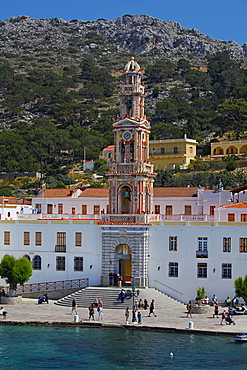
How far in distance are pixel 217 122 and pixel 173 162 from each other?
58.5ft

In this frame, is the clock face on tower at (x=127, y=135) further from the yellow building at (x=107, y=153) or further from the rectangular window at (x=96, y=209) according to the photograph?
the yellow building at (x=107, y=153)

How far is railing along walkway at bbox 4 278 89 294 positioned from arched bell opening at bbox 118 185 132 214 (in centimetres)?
664

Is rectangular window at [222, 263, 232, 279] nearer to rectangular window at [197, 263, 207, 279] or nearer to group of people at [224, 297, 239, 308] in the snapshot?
rectangular window at [197, 263, 207, 279]

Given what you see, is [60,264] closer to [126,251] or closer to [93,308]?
[126,251]

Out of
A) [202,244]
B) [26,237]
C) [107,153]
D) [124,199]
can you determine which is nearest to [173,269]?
[202,244]

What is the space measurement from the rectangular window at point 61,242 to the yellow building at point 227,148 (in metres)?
63.0

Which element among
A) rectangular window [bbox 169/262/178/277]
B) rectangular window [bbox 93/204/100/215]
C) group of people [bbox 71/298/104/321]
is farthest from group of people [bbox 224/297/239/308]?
rectangular window [bbox 93/204/100/215]

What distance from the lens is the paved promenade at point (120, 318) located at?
40.1m

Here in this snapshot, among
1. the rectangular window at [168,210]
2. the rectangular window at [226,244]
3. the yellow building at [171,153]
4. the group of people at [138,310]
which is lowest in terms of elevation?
the group of people at [138,310]

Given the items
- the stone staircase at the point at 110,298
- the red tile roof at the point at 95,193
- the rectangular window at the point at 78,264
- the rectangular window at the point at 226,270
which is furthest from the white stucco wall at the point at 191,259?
the red tile roof at the point at 95,193

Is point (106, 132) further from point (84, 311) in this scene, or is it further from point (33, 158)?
point (84, 311)

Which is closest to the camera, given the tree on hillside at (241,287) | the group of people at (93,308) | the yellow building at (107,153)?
the group of people at (93,308)

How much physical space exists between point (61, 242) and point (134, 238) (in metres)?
6.77

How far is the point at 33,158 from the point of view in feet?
417
